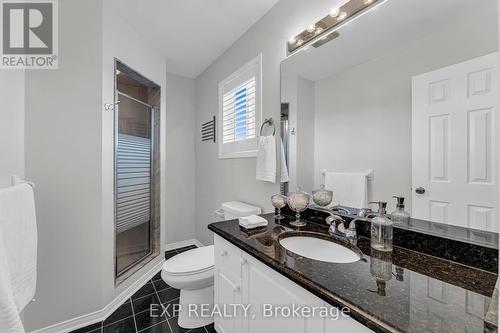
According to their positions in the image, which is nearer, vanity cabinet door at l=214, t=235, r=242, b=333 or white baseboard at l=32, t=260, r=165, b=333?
vanity cabinet door at l=214, t=235, r=242, b=333

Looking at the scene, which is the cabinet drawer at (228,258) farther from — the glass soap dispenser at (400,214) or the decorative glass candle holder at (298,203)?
the glass soap dispenser at (400,214)

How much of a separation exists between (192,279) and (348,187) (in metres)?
1.27

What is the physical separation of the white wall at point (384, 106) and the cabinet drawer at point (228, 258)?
0.77 m

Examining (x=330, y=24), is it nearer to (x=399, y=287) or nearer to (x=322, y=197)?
(x=322, y=197)

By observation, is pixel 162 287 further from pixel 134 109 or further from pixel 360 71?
pixel 360 71

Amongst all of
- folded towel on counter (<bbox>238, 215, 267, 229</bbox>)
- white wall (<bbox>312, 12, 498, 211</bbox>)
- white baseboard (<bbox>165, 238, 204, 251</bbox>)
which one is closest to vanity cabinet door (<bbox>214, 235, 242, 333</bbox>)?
folded towel on counter (<bbox>238, 215, 267, 229</bbox>)

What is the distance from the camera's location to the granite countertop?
54 cm

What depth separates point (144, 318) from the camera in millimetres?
1755

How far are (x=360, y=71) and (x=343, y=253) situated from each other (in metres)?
0.99

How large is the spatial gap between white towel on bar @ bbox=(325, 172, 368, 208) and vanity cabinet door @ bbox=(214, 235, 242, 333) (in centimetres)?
69

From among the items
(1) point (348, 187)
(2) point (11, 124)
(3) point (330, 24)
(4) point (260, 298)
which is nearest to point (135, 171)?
(2) point (11, 124)

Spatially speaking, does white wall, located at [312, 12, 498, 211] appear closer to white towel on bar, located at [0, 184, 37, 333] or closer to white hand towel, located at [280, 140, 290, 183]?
white hand towel, located at [280, 140, 290, 183]

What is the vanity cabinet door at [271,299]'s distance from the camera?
30.6 inches

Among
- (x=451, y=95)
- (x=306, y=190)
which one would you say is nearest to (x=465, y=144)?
(x=451, y=95)
